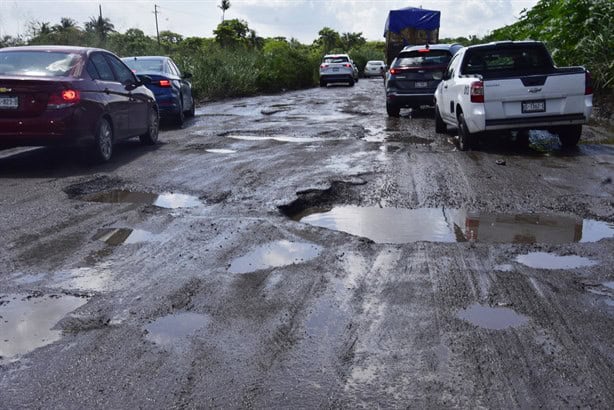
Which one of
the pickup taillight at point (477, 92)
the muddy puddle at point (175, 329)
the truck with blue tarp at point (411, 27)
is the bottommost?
the muddy puddle at point (175, 329)

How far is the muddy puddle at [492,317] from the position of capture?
3.93 m

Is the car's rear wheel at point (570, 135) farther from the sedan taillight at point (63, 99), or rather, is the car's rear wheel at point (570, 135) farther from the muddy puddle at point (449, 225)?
the sedan taillight at point (63, 99)

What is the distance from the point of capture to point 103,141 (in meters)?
9.74

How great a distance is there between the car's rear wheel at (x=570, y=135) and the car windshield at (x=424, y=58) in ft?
21.2

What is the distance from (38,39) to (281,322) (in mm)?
23129

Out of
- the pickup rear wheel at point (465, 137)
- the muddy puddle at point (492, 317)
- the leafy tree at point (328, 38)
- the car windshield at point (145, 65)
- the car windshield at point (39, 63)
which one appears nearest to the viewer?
the muddy puddle at point (492, 317)

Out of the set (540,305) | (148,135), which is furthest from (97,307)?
(148,135)

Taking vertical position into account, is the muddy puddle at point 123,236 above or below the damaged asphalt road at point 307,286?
above

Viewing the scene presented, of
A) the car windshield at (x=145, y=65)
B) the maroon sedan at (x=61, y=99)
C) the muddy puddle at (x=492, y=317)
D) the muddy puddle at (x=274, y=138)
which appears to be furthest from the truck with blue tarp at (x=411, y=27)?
the muddy puddle at (x=492, y=317)

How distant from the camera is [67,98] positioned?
8.95 m

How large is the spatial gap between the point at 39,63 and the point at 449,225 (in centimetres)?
622

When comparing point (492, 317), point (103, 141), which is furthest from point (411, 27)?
point (492, 317)

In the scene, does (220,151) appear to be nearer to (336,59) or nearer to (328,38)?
(336,59)

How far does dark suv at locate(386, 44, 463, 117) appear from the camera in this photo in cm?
1705
